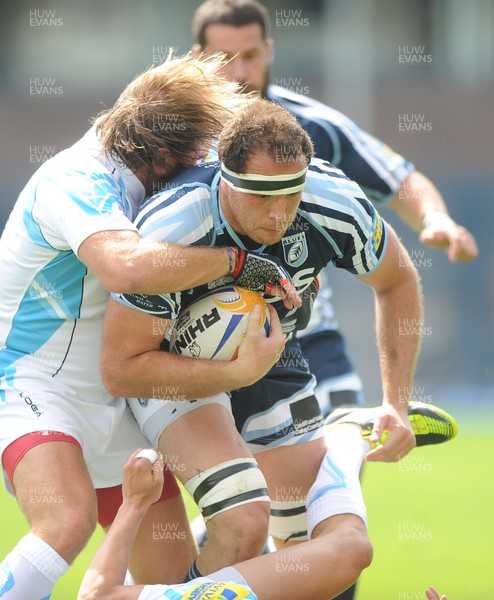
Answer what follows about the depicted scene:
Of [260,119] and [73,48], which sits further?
[73,48]

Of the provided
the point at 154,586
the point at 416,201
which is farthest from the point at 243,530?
the point at 416,201

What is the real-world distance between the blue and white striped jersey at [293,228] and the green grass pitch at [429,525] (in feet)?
7.48

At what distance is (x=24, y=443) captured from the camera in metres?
4.29

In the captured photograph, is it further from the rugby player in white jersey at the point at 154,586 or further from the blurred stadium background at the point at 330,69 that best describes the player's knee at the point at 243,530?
the blurred stadium background at the point at 330,69

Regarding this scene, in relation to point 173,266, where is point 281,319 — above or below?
below

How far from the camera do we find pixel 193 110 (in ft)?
15.1

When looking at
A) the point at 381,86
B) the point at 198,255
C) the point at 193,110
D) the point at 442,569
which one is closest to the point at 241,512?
the point at 198,255

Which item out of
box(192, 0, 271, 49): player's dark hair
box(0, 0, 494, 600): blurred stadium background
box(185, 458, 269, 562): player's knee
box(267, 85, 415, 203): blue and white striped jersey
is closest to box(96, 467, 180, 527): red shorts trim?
box(185, 458, 269, 562): player's knee

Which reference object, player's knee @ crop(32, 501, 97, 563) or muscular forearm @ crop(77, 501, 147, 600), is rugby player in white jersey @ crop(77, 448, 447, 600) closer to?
muscular forearm @ crop(77, 501, 147, 600)

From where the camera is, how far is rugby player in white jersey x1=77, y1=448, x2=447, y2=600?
395 centimetres

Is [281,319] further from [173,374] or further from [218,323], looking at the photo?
[173,374]

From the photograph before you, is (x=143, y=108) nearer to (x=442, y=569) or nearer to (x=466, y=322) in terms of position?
(x=442, y=569)

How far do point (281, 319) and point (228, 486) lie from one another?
0.79 m

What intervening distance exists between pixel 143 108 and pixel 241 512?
69.3 inches
